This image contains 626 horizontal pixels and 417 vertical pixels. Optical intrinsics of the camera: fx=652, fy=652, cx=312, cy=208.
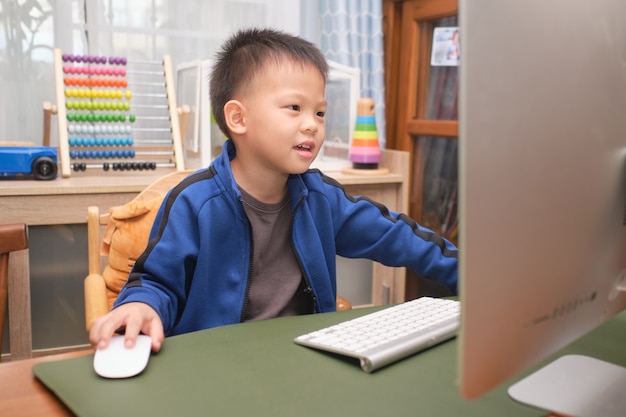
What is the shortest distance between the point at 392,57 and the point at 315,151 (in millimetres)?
2082

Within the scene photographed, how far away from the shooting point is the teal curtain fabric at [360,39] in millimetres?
2822

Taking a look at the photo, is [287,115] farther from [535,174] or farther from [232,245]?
[535,174]

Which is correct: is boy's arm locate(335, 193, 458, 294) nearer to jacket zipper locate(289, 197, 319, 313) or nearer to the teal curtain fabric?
jacket zipper locate(289, 197, 319, 313)

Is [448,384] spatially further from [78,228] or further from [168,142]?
[168,142]

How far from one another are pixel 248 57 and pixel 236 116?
110mm

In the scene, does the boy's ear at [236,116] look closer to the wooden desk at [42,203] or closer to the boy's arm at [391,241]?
the boy's arm at [391,241]

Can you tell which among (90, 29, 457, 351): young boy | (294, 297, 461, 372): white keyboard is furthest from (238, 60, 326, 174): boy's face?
(294, 297, 461, 372): white keyboard

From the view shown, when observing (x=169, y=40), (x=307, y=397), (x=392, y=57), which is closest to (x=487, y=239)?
(x=307, y=397)

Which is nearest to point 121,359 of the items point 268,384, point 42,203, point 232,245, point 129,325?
point 129,325

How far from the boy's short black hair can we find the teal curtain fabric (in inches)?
63.3

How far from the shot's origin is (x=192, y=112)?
2.47 metres

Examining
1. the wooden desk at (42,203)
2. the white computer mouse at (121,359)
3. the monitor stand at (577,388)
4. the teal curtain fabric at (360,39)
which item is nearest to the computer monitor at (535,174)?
the monitor stand at (577,388)

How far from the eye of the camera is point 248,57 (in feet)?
3.94

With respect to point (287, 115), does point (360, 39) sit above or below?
above
